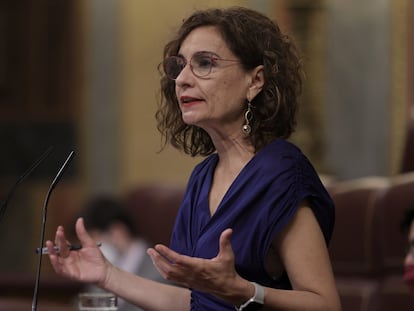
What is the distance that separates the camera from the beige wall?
7.25 meters

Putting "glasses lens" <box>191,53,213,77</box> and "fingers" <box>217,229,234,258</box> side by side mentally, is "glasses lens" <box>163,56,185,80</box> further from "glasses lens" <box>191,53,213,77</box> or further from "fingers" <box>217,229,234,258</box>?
"fingers" <box>217,229,234,258</box>

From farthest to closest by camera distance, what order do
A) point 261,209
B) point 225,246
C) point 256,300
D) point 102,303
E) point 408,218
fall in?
1. point 408,218
2. point 102,303
3. point 261,209
4. point 256,300
5. point 225,246

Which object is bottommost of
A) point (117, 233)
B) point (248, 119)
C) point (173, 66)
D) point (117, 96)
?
point (117, 233)

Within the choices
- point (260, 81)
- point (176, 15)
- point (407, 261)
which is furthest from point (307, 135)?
point (260, 81)

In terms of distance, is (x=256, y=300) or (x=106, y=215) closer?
(x=256, y=300)

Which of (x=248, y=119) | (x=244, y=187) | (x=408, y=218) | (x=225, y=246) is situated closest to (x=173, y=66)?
(x=248, y=119)

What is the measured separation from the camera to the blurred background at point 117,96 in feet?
21.2

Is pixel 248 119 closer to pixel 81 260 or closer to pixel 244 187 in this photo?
pixel 244 187

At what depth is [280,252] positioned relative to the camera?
223 cm

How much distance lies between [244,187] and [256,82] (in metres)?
0.22

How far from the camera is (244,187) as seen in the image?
2.29 m

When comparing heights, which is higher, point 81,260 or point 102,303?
point 81,260

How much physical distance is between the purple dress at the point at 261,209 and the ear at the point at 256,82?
108 mm

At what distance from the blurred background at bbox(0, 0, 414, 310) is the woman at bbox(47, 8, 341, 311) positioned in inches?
160
